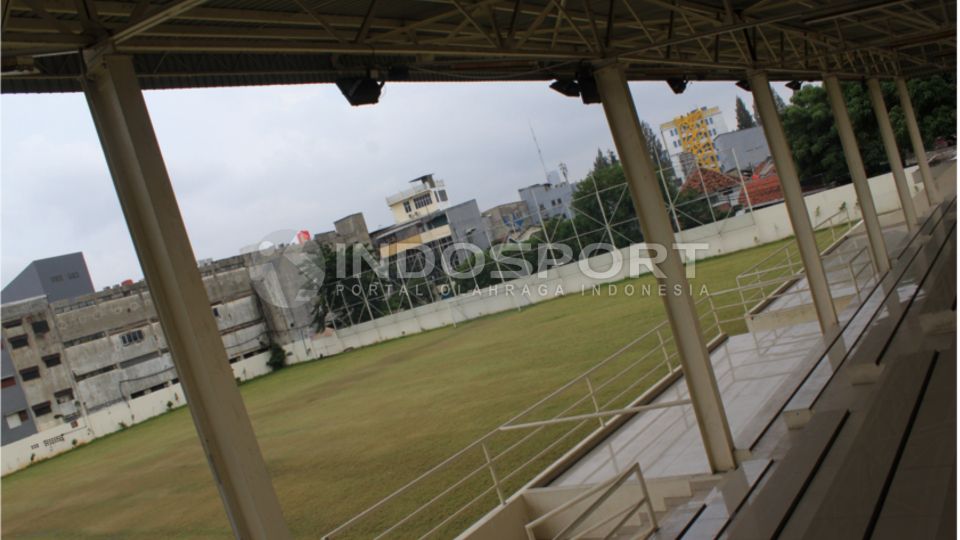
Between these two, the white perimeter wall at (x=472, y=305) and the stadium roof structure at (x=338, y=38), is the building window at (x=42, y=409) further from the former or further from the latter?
the stadium roof structure at (x=338, y=38)

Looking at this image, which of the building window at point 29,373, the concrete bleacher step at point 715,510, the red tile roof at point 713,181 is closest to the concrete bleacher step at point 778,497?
the concrete bleacher step at point 715,510

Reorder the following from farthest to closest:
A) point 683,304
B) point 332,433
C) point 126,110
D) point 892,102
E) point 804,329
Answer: point 892,102 < point 332,433 < point 804,329 < point 683,304 < point 126,110

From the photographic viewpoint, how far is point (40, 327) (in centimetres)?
1717

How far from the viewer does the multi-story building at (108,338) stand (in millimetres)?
16703

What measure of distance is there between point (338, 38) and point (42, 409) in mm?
21027

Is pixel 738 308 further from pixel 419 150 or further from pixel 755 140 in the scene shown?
pixel 419 150

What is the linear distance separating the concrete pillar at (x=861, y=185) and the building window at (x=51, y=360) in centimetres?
1778

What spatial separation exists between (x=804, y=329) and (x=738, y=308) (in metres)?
5.22

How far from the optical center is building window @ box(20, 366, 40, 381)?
58.8 feet

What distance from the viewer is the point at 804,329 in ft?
22.3

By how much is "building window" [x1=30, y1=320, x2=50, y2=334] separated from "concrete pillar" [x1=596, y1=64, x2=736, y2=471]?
15889mm

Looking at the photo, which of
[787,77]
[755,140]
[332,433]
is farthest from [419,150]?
[787,77]

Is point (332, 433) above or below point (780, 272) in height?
below

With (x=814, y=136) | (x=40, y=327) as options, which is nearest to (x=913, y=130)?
(x=814, y=136)
